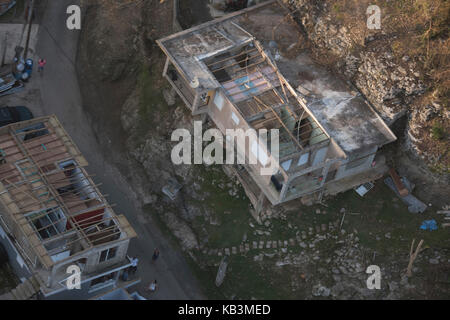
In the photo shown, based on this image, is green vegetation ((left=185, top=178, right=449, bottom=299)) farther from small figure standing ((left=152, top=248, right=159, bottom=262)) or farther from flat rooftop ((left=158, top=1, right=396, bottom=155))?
flat rooftop ((left=158, top=1, right=396, bottom=155))

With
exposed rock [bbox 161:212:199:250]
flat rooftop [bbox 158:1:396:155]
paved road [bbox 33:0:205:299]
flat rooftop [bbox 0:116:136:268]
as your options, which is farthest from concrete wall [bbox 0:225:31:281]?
flat rooftop [bbox 158:1:396:155]

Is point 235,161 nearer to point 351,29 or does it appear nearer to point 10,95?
point 351,29

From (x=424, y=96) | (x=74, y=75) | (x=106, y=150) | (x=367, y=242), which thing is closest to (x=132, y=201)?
(x=106, y=150)

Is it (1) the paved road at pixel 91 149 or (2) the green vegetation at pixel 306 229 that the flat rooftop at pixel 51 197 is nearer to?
(1) the paved road at pixel 91 149

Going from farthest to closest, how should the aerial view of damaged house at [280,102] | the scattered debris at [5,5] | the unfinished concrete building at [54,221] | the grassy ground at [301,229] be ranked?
the scattered debris at [5,5], the grassy ground at [301,229], the aerial view of damaged house at [280,102], the unfinished concrete building at [54,221]
